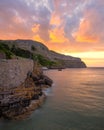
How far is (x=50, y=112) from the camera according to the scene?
1959 centimetres

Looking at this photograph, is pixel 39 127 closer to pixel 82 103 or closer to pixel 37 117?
pixel 37 117

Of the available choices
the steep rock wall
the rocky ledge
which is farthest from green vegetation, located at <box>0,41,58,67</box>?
the rocky ledge

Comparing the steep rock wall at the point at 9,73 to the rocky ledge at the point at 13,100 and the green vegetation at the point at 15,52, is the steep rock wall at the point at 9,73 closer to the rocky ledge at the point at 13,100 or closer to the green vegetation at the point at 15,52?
the rocky ledge at the point at 13,100

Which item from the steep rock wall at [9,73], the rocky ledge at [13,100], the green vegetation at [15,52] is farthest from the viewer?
the green vegetation at [15,52]

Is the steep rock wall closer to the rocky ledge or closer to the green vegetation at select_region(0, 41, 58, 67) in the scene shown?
the rocky ledge

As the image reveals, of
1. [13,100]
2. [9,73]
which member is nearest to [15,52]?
[9,73]

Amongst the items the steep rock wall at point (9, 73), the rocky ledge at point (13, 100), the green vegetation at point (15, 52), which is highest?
the green vegetation at point (15, 52)

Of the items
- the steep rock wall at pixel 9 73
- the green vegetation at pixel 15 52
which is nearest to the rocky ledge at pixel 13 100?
the steep rock wall at pixel 9 73

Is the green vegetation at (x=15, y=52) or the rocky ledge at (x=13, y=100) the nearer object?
the rocky ledge at (x=13, y=100)

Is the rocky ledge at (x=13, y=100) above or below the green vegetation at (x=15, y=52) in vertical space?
below

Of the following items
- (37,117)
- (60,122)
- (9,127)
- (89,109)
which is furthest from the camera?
(89,109)

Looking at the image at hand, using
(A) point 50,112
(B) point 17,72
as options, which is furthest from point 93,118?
(B) point 17,72

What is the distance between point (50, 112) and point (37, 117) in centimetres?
224

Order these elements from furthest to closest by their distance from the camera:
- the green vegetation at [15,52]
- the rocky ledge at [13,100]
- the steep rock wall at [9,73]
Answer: the green vegetation at [15,52]
the steep rock wall at [9,73]
the rocky ledge at [13,100]
